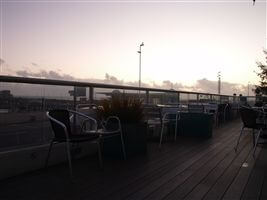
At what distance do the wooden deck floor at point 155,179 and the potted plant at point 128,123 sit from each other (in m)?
0.19

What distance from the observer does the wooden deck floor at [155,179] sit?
10.2 feet

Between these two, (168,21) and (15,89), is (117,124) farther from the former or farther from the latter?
(168,21)

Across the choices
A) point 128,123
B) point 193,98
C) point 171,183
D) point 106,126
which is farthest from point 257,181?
point 193,98

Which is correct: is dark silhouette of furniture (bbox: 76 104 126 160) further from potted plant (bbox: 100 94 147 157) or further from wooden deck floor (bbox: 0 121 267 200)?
wooden deck floor (bbox: 0 121 267 200)

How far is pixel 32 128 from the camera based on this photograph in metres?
4.08

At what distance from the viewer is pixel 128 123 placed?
4785mm

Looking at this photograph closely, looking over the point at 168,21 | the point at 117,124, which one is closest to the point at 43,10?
the point at 168,21

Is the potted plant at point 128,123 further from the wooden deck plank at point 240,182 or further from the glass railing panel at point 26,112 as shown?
the wooden deck plank at point 240,182

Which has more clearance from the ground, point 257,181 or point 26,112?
point 26,112

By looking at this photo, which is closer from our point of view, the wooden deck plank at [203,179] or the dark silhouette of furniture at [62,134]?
the wooden deck plank at [203,179]

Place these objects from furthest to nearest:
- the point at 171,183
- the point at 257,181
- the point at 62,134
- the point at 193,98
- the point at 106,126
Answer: the point at 193,98 < the point at 106,126 < the point at 62,134 < the point at 257,181 < the point at 171,183

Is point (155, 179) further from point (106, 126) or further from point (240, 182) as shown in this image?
point (106, 126)

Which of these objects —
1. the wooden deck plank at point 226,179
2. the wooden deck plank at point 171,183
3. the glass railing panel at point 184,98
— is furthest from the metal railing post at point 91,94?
the glass railing panel at point 184,98

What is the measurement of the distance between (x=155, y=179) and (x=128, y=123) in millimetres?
1318
